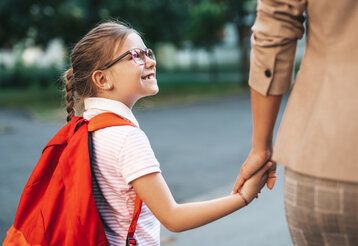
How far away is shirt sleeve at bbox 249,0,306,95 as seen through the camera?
151cm

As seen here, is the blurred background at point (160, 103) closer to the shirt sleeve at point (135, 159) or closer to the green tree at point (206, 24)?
the green tree at point (206, 24)

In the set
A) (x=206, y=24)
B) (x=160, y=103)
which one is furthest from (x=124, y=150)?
(x=206, y=24)

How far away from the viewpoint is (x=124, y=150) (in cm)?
195

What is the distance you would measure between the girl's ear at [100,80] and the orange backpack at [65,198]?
5.1 inches

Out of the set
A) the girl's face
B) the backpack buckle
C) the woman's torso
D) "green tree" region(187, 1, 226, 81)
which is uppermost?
the woman's torso

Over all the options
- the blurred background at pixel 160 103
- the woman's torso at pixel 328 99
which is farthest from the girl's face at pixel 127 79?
the woman's torso at pixel 328 99

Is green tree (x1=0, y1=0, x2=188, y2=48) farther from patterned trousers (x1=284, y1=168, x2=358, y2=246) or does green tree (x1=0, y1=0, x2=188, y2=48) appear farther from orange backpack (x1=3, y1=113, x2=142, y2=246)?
patterned trousers (x1=284, y1=168, x2=358, y2=246)

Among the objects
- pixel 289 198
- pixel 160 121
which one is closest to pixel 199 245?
pixel 289 198

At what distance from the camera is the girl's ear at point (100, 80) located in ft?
7.00

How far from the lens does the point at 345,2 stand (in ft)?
4.70

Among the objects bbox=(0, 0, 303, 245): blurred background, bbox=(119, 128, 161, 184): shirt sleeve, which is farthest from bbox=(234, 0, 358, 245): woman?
bbox=(0, 0, 303, 245): blurred background

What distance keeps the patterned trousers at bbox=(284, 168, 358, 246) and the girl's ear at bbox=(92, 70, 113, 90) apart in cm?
83

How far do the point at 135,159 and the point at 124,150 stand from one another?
5cm

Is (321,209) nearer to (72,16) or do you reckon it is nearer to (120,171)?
(120,171)
